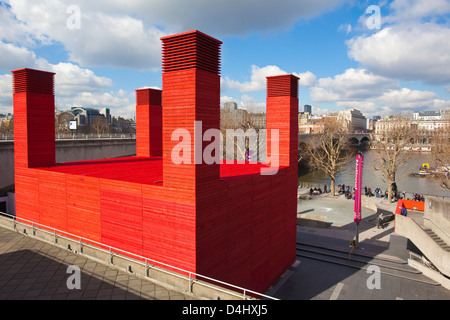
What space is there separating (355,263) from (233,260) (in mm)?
10170

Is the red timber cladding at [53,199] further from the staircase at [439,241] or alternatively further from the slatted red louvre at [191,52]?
the staircase at [439,241]

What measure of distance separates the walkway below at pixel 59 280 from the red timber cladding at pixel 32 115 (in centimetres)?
531

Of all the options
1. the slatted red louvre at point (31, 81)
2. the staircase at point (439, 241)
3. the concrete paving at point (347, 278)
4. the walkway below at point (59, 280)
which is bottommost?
the concrete paving at point (347, 278)

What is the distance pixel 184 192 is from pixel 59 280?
472 cm

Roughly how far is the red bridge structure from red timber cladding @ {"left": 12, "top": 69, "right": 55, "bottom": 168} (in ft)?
0.17

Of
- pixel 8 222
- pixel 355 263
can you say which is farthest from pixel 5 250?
pixel 355 263

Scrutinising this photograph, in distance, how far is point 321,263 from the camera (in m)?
17.8

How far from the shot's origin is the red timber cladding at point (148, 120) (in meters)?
22.3

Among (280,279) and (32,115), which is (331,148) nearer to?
(280,279)

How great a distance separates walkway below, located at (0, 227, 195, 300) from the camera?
8336 millimetres

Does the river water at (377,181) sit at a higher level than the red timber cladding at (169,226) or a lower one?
lower

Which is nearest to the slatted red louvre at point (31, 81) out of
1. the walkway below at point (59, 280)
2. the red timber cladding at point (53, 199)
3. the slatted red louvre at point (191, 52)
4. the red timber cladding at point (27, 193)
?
the red timber cladding at point (27, 193)

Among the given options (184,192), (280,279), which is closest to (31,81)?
(184,192)
